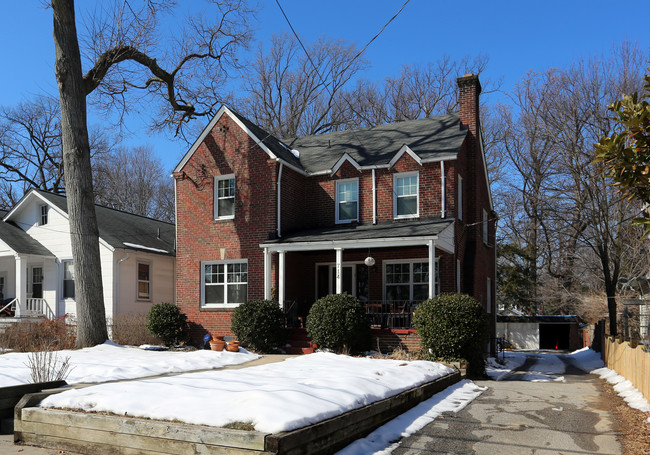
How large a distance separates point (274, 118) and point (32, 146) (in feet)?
57.4

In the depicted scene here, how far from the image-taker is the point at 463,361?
13.4 meters

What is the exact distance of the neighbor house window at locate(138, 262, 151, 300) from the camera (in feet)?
76.2

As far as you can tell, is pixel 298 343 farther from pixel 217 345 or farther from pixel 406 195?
pixel 406 195

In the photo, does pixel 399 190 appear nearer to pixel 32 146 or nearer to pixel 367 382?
pixel 367 382

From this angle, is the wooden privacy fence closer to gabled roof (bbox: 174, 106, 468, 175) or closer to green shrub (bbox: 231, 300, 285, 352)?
gabled roof (bbox: 174, 106, 468, 175)

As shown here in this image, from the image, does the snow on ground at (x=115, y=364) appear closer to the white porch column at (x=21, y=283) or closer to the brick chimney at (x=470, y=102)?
the white porch column at (x=21, y=283)

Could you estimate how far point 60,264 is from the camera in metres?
23.2

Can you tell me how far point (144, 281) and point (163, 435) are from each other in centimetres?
1869

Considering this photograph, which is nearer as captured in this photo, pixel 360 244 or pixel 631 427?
pixel 631 427

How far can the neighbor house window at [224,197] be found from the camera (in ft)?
64.6

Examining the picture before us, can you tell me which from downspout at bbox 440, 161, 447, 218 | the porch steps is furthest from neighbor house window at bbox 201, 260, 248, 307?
downspout at bbox 440, 161, 447, 218

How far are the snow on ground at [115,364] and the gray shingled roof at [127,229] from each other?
768 cm

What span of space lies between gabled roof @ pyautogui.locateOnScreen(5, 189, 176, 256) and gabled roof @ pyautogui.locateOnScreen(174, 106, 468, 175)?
442 cm

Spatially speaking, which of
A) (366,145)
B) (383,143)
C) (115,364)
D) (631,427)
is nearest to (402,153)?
(383,143)
